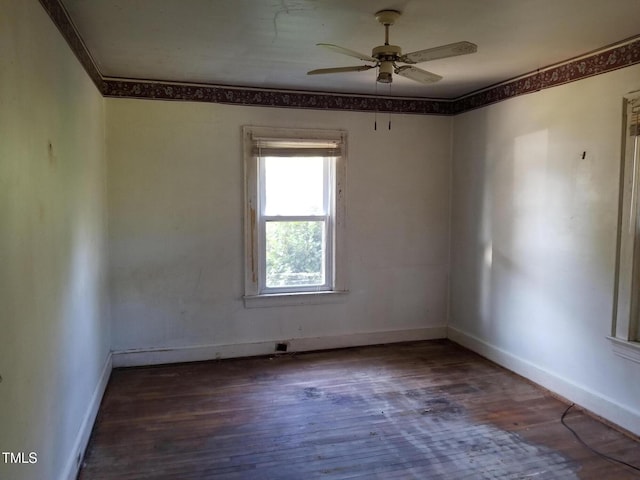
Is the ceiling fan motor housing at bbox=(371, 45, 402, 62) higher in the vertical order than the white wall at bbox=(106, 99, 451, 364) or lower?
higher

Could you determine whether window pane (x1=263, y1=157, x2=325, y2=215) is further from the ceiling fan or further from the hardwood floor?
the ceiling fan

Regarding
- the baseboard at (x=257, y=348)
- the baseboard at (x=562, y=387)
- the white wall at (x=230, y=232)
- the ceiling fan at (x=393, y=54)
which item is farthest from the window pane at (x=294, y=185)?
the baseboard at (x=562, y=387)

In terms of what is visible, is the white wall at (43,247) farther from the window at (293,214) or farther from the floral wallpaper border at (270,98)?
the window at (293,214)

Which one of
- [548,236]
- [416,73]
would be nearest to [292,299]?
[548,236]

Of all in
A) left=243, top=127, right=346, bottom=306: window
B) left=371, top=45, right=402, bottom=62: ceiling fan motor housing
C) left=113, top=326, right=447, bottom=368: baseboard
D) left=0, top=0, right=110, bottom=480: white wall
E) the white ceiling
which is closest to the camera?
left=0, top=0, right=110, bottom=480: white wall

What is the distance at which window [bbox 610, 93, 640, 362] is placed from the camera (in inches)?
117

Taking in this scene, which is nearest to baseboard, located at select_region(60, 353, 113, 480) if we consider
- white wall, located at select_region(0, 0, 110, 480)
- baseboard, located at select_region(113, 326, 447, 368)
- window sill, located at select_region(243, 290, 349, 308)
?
white wall, located at select_region(0, 0, 110, 480)

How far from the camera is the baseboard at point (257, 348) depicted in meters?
4.18

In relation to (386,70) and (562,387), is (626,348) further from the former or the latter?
(386,70)

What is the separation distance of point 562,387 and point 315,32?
312 cm

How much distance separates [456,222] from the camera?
4875 millimetres

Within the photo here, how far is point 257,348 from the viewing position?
448cm

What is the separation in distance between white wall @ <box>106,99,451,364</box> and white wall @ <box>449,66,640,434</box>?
420 millimetres

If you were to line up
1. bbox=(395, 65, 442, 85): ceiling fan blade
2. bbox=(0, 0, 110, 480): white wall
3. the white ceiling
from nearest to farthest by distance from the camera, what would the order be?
bbox=(0, 0, 110, 480): white wall, the white ceiling, bbox=(395, 65, 442, 85): ceiling fan blade
